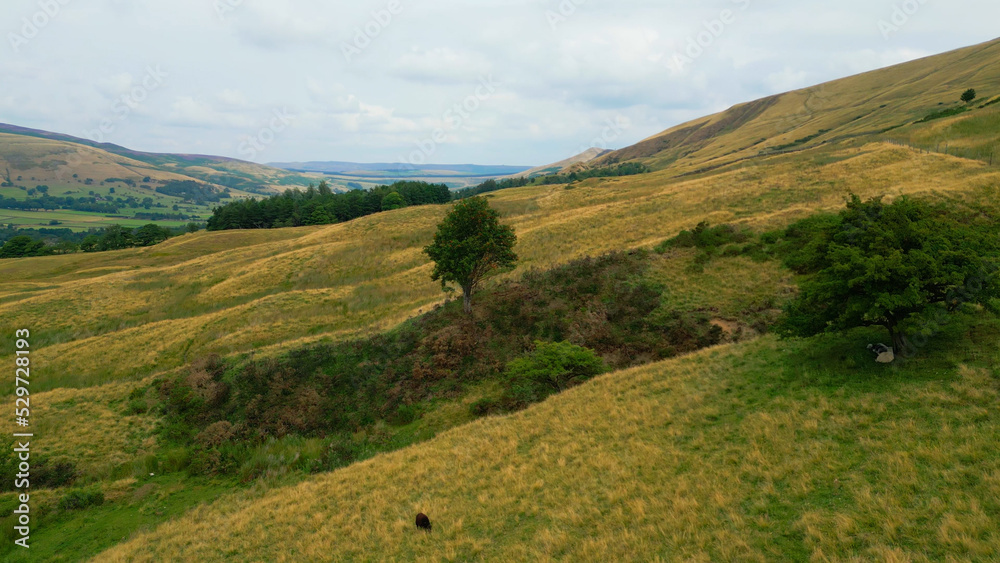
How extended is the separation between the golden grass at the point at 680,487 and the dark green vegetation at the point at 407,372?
3694mm

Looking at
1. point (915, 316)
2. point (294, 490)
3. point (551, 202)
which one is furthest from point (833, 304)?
point (551, 202)

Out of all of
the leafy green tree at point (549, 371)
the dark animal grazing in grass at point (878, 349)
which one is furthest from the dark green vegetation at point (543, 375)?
the dark animal grazing in grass at point (878, 349)

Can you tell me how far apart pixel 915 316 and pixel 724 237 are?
2213cm

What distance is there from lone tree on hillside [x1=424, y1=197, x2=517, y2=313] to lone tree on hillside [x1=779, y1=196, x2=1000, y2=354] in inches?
715

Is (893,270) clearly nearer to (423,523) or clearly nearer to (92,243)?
(423,523)

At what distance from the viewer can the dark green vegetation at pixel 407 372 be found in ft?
66.5

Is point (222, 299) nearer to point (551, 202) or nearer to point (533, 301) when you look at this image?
point (533, 301)

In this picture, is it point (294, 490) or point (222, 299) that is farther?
point (222, 299)

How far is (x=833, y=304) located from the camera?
44.4 feet

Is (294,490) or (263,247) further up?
(263,247)

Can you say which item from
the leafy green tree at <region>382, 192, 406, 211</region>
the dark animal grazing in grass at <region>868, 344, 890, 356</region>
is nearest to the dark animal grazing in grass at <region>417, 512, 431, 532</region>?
the dark animal grazing in grass at <region>868, 344, 890, 356</region>

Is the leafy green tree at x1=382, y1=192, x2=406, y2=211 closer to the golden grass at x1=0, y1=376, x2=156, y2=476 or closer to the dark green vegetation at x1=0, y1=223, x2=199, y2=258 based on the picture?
the dark green vegetation at x1=0, y1=223, x2=199, y2=258

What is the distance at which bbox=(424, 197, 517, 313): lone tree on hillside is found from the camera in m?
28.3

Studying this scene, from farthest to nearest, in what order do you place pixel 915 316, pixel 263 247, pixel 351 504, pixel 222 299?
pixel 263 247, pixel 222 299, pixel 351 504, pixel 915 316
